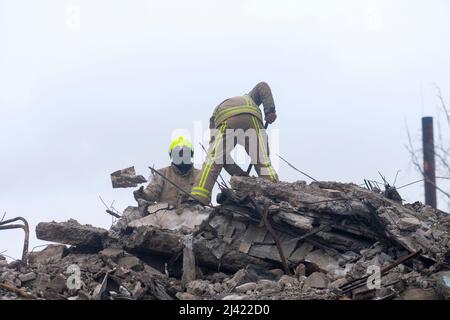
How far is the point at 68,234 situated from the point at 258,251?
199 cm

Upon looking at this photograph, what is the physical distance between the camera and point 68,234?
730 cm

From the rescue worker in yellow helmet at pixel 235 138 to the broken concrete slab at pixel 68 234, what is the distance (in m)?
1.24

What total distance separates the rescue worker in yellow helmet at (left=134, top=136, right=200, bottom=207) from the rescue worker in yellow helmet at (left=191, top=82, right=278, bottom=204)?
1.71 feet

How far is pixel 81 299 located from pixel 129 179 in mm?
3343

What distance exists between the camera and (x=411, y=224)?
6586 millimetres

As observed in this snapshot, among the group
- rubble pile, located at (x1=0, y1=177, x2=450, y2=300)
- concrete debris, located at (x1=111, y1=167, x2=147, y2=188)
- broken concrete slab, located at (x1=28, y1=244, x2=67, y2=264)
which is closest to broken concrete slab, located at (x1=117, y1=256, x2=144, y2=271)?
rubble pile, located at (x1=0, y1=177, x2=450, y2=300)

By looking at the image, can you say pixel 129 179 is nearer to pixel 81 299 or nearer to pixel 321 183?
pixel 321 183

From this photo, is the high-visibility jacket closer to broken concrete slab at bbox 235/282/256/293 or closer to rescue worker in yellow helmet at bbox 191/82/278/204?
rescue worker in yellow helmet at bbox 191/82/278/204

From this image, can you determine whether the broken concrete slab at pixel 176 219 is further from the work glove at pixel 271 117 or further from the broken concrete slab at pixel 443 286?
the broken concrete slab at pixel 443 286

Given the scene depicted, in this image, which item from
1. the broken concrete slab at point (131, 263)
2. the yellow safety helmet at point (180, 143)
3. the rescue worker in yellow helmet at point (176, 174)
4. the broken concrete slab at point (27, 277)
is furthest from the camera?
the yellow safety helmet at point (180, 143)


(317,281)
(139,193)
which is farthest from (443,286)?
(139,193)

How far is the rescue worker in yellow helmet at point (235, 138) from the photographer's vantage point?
8.00m

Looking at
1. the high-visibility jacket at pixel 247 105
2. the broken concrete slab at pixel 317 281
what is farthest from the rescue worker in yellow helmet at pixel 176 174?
the broken concrete slab at pixel 317 281

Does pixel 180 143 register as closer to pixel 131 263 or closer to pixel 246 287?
pixel 131 263
